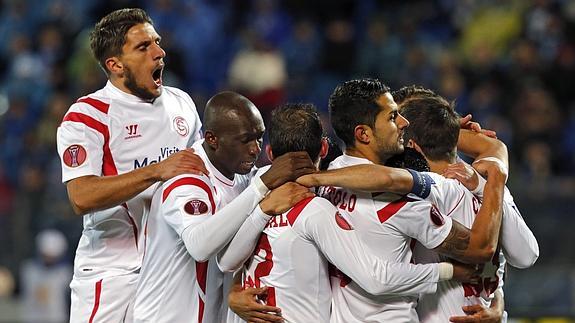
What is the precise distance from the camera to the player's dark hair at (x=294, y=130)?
A: 206 inches

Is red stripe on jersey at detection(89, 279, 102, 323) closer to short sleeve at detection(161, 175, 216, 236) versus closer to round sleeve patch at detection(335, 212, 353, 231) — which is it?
short sleeve at detection(161, 175, 216, 236)

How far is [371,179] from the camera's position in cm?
512

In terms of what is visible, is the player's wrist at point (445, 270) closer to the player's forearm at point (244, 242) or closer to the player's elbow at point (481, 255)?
the player's elbow at point (481, 255)

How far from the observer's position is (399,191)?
17.0ft

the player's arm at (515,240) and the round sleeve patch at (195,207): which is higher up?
the round sleeve patch at (195,207)

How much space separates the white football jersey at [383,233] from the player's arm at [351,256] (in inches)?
3.0

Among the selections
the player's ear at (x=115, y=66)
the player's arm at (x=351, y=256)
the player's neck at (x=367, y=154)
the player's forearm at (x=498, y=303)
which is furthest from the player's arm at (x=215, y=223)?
the player's forearm at (x=498, y=303)

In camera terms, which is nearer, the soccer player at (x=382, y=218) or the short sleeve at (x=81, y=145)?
the soccer player at (x=382, y=218)

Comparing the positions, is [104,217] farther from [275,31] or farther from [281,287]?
[275,31]

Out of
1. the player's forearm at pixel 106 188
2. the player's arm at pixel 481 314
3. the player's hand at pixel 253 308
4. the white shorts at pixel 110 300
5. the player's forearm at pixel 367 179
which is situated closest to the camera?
the player's forearm at pixel 367 179

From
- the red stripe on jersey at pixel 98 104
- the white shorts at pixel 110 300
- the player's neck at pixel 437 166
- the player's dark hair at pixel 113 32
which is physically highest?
the player's dark hair at pixel 113 32

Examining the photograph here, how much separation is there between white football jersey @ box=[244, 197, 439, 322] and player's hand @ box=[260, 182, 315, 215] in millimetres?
34

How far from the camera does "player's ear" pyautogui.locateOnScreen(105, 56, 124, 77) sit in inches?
243

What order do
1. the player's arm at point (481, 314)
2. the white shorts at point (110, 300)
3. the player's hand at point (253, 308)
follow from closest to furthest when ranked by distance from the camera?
the player's hand at point (253, 308) → the player's arm at point (481, 314) → the white shorts at point (110, 300)
